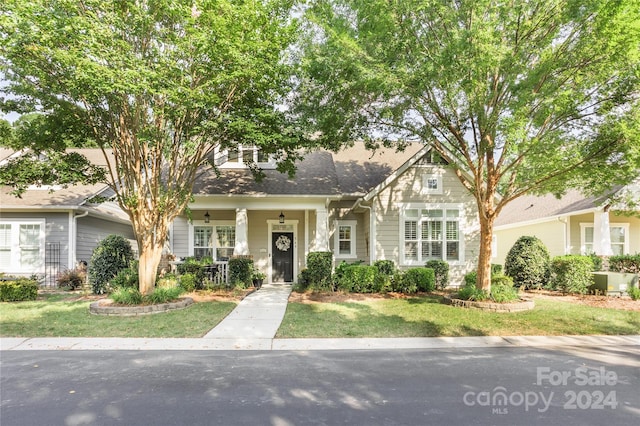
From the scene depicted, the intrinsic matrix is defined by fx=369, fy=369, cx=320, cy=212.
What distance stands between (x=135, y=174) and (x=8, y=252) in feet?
27.6

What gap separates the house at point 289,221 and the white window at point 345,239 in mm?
42

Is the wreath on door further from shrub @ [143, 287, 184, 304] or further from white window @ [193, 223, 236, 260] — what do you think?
shrub @ [143, 287, 184, 304]

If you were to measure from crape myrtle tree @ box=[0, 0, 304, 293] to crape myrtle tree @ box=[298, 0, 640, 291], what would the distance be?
1.42m

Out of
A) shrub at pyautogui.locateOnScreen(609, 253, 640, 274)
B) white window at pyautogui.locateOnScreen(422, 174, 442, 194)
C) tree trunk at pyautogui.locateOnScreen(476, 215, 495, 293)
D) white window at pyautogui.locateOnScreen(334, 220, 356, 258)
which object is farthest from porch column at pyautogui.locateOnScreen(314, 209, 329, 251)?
shrub at pyautogui.locateOnScreen(609, 253, 640, 274)

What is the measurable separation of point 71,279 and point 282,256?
25.0 feet

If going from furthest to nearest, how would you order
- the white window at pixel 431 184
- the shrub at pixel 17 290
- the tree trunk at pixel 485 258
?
the white window at pixel 431 184 → the shrub at pixel 17 290 → the tree trunk at pixel 485 258

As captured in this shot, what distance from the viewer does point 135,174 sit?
9766 mm

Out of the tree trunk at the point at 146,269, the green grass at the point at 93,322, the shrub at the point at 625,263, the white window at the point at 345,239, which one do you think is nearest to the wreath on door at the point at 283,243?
the white window at the point at 345,239

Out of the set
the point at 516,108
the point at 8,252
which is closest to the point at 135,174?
the point at 8,252

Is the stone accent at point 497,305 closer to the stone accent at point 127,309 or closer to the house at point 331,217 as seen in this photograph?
the house at point 331,217

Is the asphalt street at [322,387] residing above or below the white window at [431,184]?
below

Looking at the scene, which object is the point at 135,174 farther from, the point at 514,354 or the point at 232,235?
the point at 514,354

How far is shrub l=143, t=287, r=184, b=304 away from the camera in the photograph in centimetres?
963

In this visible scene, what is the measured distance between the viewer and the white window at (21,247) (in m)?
13.9
